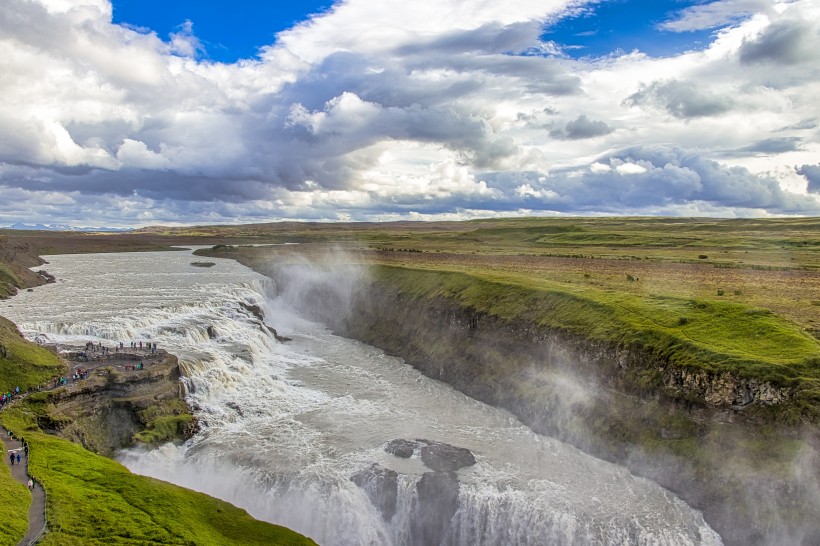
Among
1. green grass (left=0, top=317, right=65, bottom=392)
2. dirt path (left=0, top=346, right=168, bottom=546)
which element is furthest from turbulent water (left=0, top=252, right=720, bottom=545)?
green grass (left=0, top=317, right=65, bottom=392)

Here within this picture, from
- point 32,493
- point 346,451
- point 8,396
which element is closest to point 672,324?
point 346,451

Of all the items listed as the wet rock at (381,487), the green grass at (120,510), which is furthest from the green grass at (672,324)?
the green grass at (120,510)

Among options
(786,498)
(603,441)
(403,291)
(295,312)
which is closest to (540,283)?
(403,291)

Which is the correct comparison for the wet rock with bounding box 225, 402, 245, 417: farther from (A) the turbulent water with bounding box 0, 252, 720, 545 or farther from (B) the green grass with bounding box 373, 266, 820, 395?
(B) the green grass with bounding box 373, 266, 820, 395

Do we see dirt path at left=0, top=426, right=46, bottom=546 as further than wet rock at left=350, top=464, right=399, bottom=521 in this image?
No

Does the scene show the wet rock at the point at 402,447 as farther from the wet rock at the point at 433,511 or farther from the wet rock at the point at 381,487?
the wet rock at the point at 433,511
